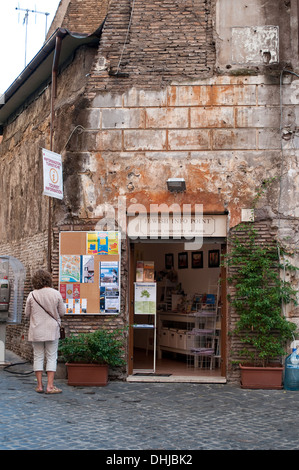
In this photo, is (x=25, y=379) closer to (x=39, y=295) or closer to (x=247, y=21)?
(x=39, y=295)

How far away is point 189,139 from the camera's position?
34.2 feet

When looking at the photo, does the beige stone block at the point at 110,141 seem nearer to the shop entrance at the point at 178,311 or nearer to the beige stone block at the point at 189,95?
the beige stone block at the point at 189,95

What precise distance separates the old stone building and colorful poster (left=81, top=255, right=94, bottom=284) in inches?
5.3

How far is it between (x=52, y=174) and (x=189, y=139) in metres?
2.29

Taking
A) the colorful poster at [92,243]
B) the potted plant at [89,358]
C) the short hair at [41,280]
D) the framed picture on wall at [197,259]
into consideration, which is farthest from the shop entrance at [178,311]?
the short hair at [41,280]

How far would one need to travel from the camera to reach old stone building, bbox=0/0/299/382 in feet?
33.8

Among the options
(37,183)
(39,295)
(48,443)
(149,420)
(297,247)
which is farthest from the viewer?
(37,183)

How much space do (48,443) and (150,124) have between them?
583 cm

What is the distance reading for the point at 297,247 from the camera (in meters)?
10.2

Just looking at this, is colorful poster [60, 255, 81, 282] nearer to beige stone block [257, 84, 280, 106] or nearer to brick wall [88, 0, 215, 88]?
brick wall [88, 0, 215, 88]

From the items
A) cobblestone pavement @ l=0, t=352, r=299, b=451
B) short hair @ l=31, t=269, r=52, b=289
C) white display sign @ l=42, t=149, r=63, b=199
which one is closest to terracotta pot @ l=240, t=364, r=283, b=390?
cobblestone pavement @ l=0, t=352, r=299, b=451

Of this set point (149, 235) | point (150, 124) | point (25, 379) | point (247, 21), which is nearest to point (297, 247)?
point (149, 235)

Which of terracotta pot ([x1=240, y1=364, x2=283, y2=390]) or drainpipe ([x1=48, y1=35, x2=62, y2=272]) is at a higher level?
drainpipe ([x1=48, y1=35, x2=62, y2=272])

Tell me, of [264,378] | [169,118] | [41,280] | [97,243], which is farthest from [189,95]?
[264,378]
